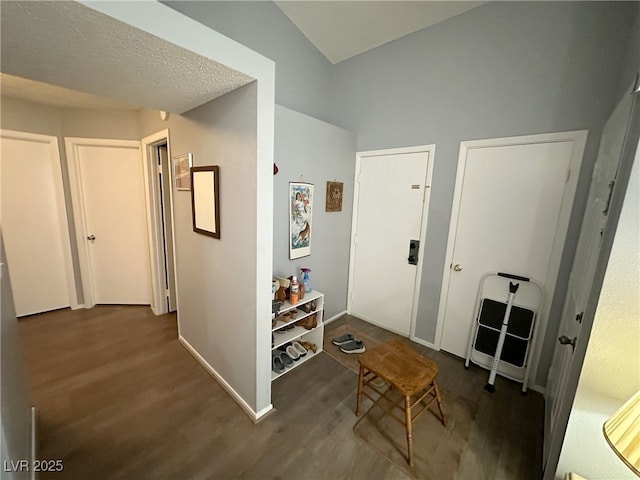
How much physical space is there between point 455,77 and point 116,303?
4.57 meters

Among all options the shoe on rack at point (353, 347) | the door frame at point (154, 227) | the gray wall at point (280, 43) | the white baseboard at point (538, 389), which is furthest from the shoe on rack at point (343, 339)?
the gray wall at point (280, 43)

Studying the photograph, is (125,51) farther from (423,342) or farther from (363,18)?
(423,342)

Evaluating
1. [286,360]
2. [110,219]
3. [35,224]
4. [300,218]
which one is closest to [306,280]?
[300,218]

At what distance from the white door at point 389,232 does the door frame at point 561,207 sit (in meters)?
0.27

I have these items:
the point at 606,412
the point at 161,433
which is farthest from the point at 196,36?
the point at 606,412

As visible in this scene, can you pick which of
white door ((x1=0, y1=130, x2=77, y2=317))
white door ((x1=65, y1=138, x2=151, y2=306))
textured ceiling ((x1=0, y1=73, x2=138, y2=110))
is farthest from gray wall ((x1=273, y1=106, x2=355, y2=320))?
white door ((x1=0, y1=130, x2=77, y2=317))

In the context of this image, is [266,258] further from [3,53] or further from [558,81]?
[558,81]

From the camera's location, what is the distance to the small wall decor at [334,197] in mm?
2783

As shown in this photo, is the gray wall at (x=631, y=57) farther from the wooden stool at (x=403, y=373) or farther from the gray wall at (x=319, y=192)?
the gray wall at (x=319, y=192)

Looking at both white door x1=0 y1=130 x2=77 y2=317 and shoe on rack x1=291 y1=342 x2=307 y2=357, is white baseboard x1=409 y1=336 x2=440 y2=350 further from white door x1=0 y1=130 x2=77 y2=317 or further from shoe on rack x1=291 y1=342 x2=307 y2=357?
white door x1=0 y1=130 x2=77 y2=317

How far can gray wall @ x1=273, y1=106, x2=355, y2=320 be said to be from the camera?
7.63 feet

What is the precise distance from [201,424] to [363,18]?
3.51 metres

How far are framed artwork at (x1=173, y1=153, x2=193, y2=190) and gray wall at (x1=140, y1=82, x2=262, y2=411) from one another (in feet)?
0.16

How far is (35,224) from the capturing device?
2.96 meters
